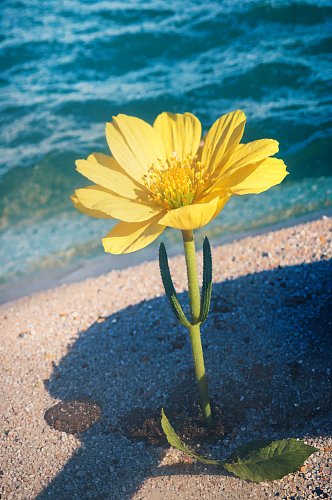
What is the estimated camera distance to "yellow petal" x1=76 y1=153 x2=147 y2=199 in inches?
37.1

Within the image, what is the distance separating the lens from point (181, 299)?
188cm

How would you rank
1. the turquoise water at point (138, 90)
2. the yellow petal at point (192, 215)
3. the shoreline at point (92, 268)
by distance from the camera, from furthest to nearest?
the turquoise water at point (138, 90), the shoreline at point (92, 268), the yellow petal at point (192, 215)

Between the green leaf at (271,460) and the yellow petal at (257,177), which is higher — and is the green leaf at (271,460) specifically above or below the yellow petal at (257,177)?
below

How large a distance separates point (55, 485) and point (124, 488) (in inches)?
7.8

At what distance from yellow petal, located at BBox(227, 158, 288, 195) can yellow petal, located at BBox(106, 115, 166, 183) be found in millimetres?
276

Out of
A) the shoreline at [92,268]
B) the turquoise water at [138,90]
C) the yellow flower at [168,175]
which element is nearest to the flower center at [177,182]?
the yellow flower at [168,175]

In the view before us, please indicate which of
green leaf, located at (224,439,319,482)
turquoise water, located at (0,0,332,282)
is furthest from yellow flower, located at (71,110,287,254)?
turquoise water, located at (0,0,332,282)

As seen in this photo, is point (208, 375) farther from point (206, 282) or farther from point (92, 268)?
point (92, 268)

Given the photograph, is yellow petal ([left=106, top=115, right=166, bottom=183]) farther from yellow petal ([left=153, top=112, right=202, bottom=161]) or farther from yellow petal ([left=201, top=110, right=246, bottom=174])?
yellow petal ([left=201, top=110, right=246, bottom=174])

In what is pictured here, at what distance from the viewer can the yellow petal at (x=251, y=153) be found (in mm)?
809

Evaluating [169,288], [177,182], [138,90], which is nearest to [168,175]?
[177,182]

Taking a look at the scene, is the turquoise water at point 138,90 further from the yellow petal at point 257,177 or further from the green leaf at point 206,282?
the yellow petal at point 257,177

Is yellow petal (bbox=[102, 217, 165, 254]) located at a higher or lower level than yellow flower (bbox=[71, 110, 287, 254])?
lower

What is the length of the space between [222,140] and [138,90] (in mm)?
3325
